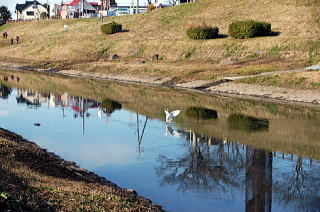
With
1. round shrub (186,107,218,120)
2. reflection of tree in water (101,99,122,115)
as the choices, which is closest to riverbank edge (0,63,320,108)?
round shrub (186,107,218,120)

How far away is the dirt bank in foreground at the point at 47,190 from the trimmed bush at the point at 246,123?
10756mm

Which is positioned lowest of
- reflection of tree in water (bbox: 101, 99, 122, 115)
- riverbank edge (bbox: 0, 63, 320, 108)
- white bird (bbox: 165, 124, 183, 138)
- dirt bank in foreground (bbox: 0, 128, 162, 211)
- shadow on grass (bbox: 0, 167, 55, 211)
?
white bird (bbox: 165, 124, 183, 138)

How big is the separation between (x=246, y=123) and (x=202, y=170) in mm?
9343

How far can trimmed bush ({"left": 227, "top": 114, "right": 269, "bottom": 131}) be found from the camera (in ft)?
83.4

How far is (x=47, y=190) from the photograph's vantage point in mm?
11562

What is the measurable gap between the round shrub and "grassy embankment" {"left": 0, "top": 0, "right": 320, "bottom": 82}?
1216 cm

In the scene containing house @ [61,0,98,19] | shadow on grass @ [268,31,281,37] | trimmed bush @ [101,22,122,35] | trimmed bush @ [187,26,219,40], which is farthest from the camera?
house @ [61,0,98,19]

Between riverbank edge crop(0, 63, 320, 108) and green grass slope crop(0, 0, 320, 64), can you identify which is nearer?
riverbank edge crop(0, 63, 320, 108)

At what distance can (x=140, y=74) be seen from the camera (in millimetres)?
50906

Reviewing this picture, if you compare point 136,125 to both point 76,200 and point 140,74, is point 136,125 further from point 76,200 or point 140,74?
point 140,74

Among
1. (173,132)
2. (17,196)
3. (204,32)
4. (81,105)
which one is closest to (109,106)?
(81,105)

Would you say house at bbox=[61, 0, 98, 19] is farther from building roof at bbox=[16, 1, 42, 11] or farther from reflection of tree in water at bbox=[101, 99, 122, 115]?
reflection of tree in water at bbox=[101, 99, 122, 115]

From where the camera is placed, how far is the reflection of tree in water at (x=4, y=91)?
40666 mm

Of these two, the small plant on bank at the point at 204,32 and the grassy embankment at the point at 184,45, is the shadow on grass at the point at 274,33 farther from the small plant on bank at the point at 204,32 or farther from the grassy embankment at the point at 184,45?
the small plant on bank at the point at 204,32
